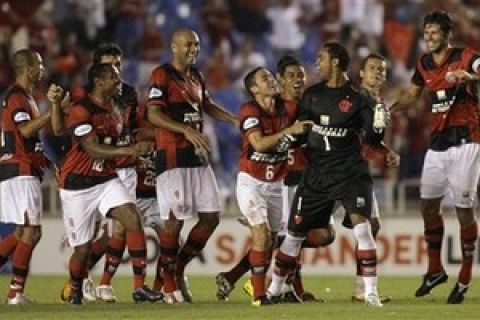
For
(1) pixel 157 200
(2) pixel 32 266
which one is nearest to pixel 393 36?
(2) pixel 32 266

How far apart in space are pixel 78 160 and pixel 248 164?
1.43 m

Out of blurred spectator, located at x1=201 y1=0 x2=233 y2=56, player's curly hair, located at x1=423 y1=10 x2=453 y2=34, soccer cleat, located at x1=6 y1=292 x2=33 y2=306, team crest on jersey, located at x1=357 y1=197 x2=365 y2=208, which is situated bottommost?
soccer cleat, located at x1=6 y1=292 x2=33 y2=306

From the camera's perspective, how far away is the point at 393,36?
79.9 ft

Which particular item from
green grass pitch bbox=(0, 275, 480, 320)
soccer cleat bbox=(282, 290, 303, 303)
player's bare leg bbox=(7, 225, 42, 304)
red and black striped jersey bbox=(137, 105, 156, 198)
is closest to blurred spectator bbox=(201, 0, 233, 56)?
green grass pitch bbox=(0, 275, 480, 320)

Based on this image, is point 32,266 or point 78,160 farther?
point 32,266

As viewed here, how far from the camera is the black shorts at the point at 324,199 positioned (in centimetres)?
1338

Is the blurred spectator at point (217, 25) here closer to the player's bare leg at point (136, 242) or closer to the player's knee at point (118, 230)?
the player's knee at point (118, 230)

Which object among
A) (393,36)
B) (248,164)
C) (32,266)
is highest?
(393,36)

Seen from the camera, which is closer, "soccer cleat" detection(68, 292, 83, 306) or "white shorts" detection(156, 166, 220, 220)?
"soccer cleat" detection(68, 292, 83, 306)

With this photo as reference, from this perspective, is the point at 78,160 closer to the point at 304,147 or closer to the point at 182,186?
the point at 182,186

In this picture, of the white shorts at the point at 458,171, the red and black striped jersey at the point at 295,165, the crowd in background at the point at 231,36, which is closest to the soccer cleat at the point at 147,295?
the red and black striped jersey at the point at 295,165

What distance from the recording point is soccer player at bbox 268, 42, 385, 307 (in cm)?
1334

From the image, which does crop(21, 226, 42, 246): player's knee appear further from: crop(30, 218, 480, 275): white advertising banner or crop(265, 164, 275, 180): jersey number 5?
crop(30, 218, 480, 275): white advertising banner

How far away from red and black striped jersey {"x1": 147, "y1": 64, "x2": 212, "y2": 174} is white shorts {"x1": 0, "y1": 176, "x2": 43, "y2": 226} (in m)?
1.12
